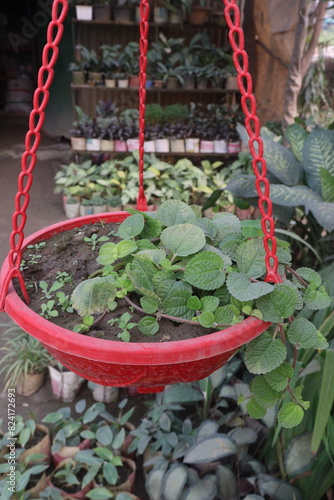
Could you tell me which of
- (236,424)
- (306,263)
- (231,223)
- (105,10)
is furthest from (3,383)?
(105,10)

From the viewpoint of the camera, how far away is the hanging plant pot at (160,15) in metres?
4.01

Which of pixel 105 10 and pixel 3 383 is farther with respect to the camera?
pixel 105 10

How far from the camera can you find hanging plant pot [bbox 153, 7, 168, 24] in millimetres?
4008

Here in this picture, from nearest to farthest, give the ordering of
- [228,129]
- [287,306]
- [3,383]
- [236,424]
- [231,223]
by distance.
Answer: [287,306], [231,223], [236,424], [3,383], [228,129]

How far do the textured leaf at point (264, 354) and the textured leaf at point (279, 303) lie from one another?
0.05 metres

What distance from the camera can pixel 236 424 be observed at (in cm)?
165

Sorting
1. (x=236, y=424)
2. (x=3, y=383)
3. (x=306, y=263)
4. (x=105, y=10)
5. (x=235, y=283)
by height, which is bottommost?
(x=3, y=383)

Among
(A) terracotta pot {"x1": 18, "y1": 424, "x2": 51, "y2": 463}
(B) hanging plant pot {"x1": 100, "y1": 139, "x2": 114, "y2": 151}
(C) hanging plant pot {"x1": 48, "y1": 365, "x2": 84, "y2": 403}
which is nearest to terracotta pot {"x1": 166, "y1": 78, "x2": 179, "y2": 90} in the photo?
(B) hanging plant pot {"x1": 100, "y1": 139, "x2": 114, "y2": 151}

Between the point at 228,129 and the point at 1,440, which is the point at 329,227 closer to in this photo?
the point at 1,440

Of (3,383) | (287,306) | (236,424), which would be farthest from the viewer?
(3,383)

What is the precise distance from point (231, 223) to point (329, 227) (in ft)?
2.18

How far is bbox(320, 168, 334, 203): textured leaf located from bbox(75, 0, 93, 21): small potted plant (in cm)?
306

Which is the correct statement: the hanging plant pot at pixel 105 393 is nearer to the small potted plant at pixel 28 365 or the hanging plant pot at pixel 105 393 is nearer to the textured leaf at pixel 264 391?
the small potted plant at pixel 28 365

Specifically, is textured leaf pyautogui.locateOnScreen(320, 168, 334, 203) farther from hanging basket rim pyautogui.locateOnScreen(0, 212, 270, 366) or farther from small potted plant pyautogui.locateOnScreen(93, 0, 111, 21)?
small potted plant pyautogui.locateOnScreen(93, 0, 111, 21)
